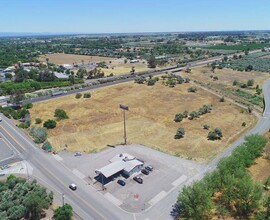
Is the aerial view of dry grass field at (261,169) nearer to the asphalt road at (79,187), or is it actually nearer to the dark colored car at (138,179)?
the asphalt road at (79,187)

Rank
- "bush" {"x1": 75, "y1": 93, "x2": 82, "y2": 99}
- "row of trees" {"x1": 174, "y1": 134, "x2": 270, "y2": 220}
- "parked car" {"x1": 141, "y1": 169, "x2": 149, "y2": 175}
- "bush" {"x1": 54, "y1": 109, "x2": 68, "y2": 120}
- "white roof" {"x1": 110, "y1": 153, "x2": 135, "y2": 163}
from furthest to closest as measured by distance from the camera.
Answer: "bush" {"x1": 75, "y1": 93, "x2": 82, "y2": 99}, "bush" {"x1": 54, "y1": 109, "x2": 68, "y2": 120}, "white roof" {"x1": 110, "y1": 153, "x2": 135, "y2": 163}, "parked car" {"x1": 141, "y1": 169, "x2": 149, "y2": 175}, "row of trees" {"x1": 174, "y1": 134, "x2": 270, "y2": 220}

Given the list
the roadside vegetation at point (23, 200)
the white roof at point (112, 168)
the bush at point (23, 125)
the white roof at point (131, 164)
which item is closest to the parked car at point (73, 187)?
the roadside vegetation at point (23, 200)

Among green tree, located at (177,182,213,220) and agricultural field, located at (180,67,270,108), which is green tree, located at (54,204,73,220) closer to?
green tree, located at (177,182,213,220)

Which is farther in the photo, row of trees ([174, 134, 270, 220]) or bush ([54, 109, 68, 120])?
bush ([54, 109, 68, 120])

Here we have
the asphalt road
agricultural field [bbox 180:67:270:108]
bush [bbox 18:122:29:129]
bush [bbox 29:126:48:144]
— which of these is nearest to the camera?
the asphalt road

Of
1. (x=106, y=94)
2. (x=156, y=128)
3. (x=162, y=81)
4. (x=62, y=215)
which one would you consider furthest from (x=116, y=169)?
(x=162, y=81)

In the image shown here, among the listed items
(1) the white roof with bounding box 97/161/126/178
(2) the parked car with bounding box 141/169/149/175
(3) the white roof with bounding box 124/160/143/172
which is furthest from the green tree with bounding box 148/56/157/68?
(2) the parked car with bounding box 141/169/149/175
